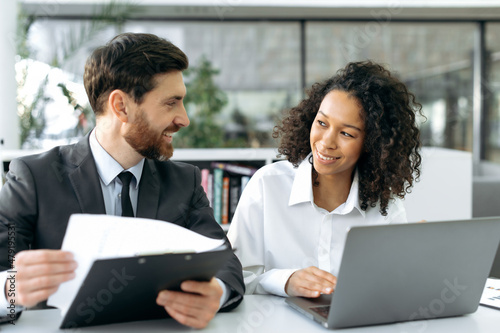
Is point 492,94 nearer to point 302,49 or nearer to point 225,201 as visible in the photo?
point 302,49

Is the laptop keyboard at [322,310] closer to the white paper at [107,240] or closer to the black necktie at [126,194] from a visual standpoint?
the white paper at [107,240]

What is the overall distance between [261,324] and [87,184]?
636mm

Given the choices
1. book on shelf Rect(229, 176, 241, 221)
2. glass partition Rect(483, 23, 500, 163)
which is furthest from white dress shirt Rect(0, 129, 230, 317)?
glass partition Rect(483, 23, 500, 163)

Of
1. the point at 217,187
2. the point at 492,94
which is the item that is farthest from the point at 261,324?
the point at 492,94

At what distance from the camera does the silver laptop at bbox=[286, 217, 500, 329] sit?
3.55 feet

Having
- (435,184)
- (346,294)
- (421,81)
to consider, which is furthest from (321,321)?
(421,81)

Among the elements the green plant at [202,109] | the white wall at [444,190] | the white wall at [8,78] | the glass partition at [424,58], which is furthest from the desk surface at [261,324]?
the glass partition at [424,58]

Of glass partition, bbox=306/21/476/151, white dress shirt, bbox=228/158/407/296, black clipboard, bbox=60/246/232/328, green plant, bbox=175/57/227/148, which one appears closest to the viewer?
black clipboard, bbox=60/246/232/328

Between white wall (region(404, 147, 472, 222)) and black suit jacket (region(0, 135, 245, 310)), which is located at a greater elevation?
black suit jacket (region(0, 135, 245, 310))

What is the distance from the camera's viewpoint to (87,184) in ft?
4.84

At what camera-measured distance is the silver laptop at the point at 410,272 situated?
108 cm

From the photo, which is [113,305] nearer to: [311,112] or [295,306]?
[295,306]

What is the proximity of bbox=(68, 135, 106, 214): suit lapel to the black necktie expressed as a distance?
0.06 metres

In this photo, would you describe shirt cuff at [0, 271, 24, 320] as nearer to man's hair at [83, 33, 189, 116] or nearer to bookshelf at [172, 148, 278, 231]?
man's hair at [83, 33, 189, 116]
